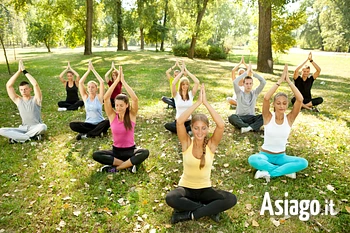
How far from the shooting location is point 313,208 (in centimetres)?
459

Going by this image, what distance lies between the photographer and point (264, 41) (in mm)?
18016

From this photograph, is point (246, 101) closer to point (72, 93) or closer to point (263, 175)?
point (263, 175)

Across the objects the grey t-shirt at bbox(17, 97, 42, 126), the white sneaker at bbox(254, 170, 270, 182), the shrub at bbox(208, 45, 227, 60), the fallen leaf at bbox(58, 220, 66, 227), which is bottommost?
the fallen leaf at bbox(58, 220, 66, 227)

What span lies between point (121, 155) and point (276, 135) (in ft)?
11.2

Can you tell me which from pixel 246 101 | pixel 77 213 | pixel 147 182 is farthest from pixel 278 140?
pixel 77 213

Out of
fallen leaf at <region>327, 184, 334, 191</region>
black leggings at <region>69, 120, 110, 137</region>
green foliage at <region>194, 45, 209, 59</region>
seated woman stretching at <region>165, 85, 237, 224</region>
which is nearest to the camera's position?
seated woman stretching at <region>165, 85, 237, 224</region>

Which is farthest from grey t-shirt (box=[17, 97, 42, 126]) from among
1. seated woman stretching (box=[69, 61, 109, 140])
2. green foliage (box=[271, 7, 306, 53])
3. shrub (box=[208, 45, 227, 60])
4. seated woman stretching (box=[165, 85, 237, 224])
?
shrub (box=[208, 45, 227, 60])

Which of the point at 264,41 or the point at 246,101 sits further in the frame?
the point at 264,41

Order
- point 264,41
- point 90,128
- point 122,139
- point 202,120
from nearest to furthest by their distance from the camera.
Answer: point 202,120 < point 122,139 < point 90,128 < point 264,41

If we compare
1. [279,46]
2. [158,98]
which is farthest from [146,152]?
[279,46]

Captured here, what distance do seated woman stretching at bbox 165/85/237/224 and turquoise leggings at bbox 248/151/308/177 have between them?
137 cm

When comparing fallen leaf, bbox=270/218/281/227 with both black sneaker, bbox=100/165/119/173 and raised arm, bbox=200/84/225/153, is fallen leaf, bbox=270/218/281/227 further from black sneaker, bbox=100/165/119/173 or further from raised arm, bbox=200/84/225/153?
black sneaker, bbox=100/165/119/173

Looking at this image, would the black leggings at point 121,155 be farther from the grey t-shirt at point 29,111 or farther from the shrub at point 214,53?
the shrub at point 214,53

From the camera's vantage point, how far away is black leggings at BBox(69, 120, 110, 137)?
747cm
